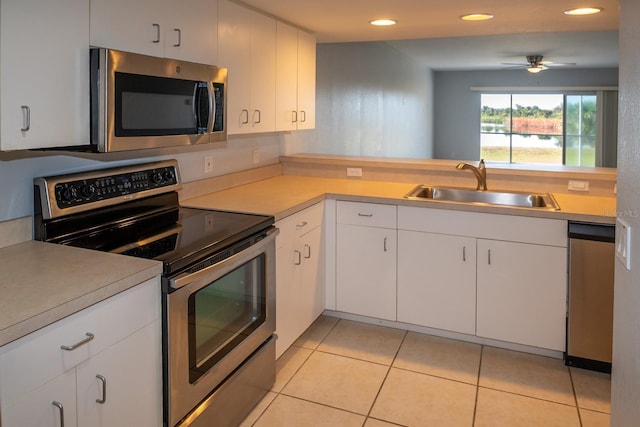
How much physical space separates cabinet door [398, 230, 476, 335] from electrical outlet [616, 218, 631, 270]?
1561 millimetres

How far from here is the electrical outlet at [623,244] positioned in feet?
3.96

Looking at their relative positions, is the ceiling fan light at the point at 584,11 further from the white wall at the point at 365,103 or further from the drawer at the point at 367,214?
the white wall at the point at 365,103

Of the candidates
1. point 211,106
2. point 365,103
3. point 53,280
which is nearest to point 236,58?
point 211,106

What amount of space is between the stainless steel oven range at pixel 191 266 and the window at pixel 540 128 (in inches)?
338

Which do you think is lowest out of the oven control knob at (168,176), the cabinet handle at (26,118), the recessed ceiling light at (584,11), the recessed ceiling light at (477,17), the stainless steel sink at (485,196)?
the stainless steel sink at (485,196)

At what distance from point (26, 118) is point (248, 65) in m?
1.36

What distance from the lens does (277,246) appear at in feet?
8.38

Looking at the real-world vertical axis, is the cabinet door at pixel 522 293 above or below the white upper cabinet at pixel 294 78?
below

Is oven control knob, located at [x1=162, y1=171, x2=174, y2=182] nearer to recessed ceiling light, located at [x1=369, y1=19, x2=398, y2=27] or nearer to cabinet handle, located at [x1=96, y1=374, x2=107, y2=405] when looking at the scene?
cabinet handle, located at [x1=96, y1=374, x2=107, y2=405]

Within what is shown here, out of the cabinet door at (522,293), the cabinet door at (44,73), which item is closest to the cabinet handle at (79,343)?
the cabinet door at (44,73)

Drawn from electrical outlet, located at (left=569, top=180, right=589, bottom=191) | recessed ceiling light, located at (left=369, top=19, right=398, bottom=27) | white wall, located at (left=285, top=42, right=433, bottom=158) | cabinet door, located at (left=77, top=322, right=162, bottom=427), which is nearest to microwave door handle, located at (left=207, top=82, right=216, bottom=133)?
cabinet door, located at (left=77, top=322, right=162, bottom=427)

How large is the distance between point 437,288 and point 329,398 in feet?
3.13

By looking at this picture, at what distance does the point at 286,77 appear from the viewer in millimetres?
3107

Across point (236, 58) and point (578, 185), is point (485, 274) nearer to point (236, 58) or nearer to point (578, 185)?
point (578, 185)
